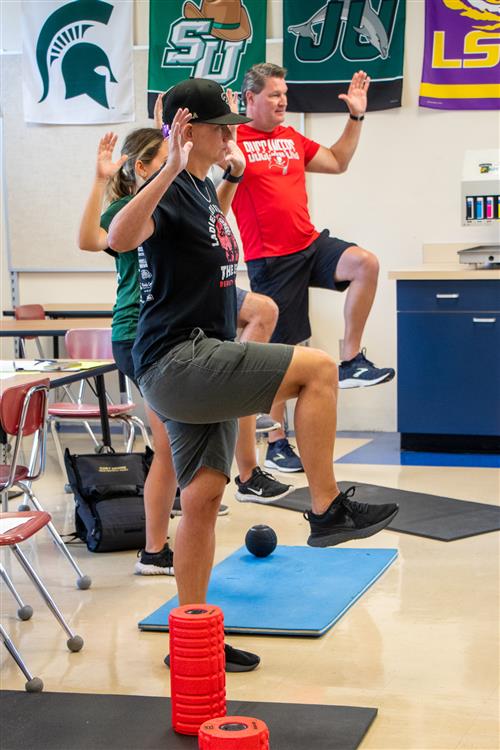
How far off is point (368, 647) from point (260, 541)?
→ 103cm

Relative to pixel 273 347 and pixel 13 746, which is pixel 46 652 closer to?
pixel 13 746

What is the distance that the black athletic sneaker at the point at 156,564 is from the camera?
178 inches

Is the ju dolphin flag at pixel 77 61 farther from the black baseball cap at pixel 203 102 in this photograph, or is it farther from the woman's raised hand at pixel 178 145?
the woman's raised hand at pixel 178 145

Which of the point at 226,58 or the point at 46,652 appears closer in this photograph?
the point at 46,652

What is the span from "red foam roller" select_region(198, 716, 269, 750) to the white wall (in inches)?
229

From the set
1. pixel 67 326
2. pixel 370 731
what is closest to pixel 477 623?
pixel 370 731

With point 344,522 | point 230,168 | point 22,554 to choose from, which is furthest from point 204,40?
point 344,522

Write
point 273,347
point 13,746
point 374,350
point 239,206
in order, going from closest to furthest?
point 13,746, point 273,347, point 239,206, point 374,350

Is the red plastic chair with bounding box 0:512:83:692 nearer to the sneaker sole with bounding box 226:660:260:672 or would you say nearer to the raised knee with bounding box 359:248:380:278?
the sneaker sole with bounding box 226:660:260:672

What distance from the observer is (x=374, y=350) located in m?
7.95

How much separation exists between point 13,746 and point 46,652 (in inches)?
32.4

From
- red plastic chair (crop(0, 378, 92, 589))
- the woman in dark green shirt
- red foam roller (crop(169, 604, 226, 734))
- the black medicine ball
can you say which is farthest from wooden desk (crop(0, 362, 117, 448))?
red foam roller (crop(169, 604, 226, 734))

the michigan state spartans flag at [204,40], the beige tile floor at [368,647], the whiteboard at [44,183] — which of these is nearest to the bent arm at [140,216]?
the beige tile floor at [368,647]

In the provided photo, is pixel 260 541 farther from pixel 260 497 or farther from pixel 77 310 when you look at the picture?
pixel 77 310
